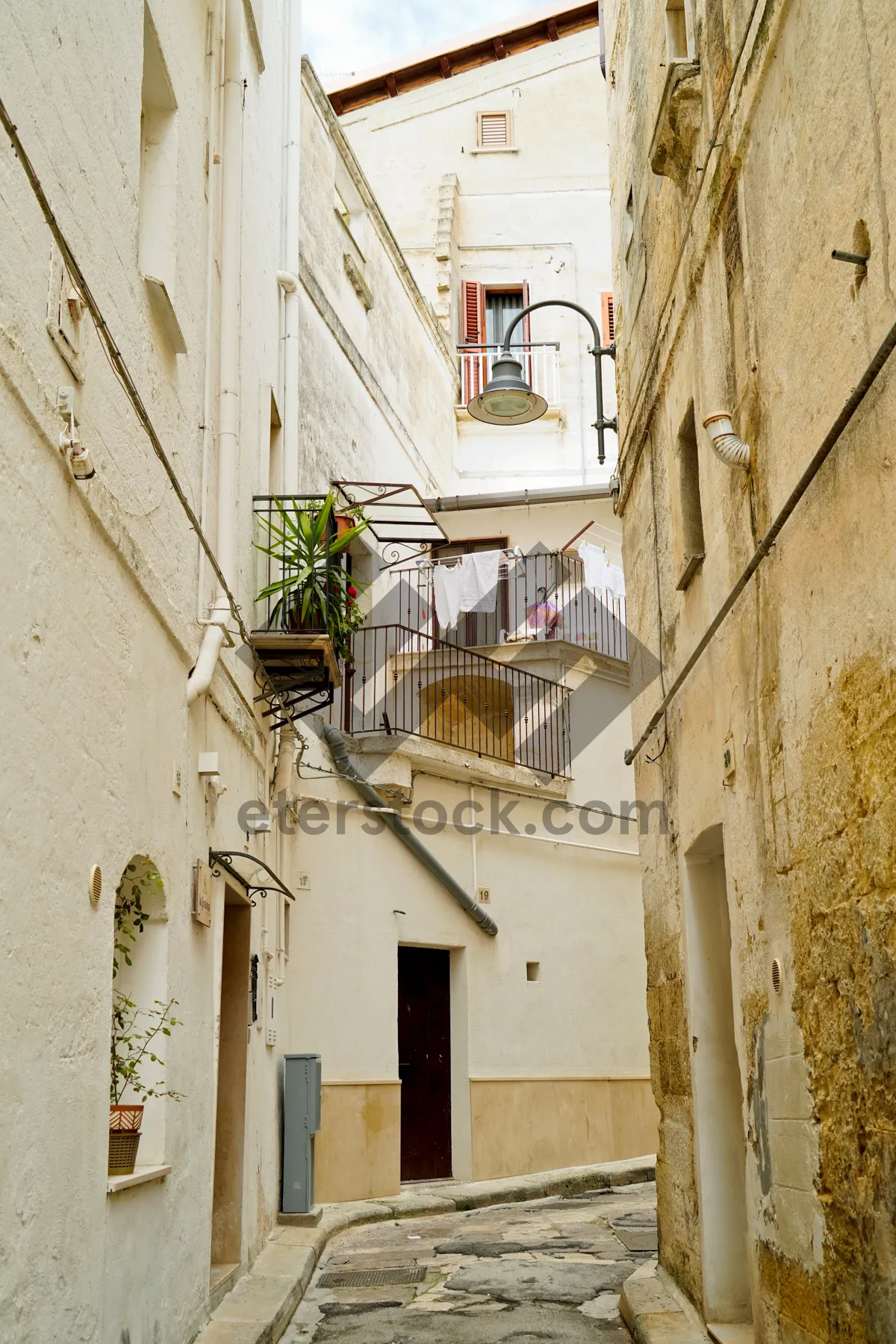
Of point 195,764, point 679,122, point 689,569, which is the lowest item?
point 195,764

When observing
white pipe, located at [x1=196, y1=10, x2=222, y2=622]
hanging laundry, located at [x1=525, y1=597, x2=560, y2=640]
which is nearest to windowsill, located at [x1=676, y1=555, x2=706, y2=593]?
white pipe, located at [x1=196, y1=10, x2=222, y2=622]

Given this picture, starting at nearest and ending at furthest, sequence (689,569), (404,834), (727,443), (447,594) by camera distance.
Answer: (727,443), (689,569), (404,834), (447,594)

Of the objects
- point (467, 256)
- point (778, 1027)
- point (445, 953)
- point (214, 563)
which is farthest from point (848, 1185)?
point (467, 256)

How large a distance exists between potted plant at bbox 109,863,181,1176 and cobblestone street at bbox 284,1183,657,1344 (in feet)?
7.76

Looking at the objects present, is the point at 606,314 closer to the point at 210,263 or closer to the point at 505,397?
the point at 505,397

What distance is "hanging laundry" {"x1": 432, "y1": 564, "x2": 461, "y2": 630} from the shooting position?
1797cm

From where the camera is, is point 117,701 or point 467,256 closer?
point 117,701

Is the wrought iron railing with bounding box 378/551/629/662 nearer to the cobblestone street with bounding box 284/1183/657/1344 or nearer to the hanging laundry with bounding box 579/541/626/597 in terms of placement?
the hanging laundry with bounding box 579/541/626/597

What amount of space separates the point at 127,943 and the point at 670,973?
3.29 metres

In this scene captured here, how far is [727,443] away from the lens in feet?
19.1

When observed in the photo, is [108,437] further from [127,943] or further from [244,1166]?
[244,1166]

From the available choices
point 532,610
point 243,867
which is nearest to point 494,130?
point 532,610

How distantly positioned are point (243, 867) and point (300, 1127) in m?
3.19

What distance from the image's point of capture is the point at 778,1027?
5441 millimetres
